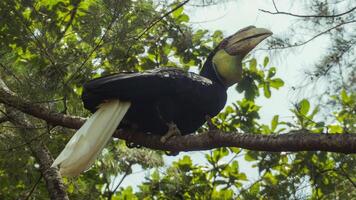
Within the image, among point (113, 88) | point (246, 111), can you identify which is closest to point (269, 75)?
point (246, 111)

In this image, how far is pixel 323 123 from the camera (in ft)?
12.8

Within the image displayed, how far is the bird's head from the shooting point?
13.1ft

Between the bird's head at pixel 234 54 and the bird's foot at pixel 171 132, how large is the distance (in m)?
0.70

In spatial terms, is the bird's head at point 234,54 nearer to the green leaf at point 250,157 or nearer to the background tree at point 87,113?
the background tree at point 87,113

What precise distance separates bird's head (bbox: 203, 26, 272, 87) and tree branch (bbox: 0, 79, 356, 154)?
2.58 feet

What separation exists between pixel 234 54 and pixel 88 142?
131 centimetres

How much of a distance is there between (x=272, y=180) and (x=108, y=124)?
1.84 m

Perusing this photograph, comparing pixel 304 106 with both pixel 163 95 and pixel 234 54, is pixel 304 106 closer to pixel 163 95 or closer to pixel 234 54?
pixel 234 54

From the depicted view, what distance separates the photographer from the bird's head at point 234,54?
4.00m

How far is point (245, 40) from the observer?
4.05 meters

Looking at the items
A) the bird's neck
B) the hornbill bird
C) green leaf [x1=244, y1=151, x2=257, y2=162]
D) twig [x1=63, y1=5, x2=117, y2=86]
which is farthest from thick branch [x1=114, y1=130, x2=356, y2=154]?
green leaf [x1=244, y1=151, x2=257, y2=162]

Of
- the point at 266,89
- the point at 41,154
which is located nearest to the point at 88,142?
the point at 41,154

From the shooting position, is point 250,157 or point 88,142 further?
point 250,157

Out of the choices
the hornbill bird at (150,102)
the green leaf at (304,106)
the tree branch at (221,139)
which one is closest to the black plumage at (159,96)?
the hornbill bird at (150,102)
